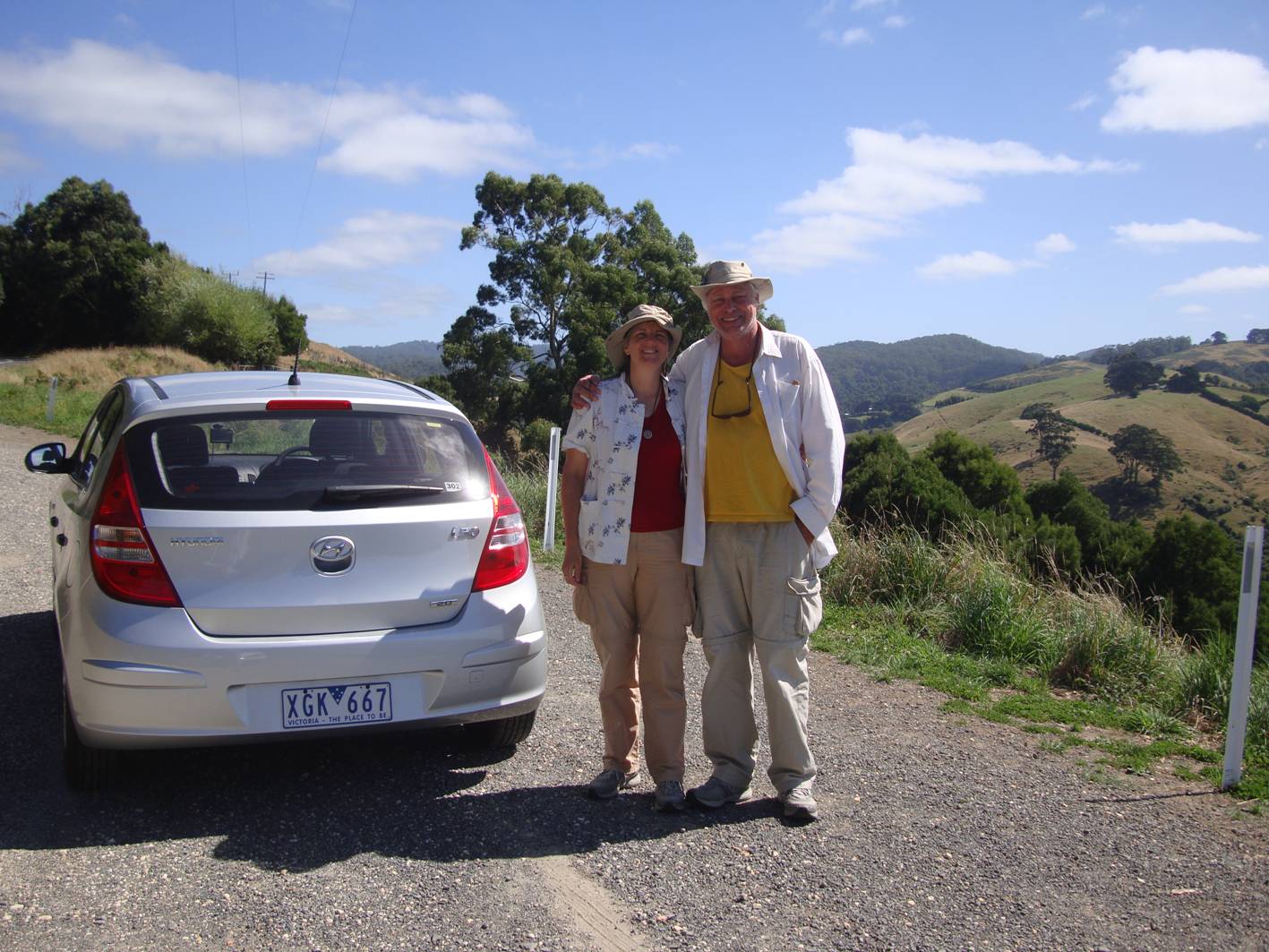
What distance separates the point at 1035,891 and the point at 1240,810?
1.39 meters

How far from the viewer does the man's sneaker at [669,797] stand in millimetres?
3781

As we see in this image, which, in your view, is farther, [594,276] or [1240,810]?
[594,276]

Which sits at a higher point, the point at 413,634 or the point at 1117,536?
the point at 413,634

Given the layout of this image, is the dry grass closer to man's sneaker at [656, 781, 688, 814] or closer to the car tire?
the car tire

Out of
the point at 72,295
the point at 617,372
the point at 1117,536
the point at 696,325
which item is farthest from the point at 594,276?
the point at 617,372

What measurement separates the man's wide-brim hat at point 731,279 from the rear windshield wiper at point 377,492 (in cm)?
130

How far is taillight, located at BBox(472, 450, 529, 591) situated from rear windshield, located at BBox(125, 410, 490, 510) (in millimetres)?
88

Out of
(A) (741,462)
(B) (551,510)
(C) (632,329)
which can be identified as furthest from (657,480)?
(B) (551,510)

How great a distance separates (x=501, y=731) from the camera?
14.1 ft

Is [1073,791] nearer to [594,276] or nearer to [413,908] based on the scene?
[413,908]

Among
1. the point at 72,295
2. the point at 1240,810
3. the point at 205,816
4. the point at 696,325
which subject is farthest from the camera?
the point at 72,295

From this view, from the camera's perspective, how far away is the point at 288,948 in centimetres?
275

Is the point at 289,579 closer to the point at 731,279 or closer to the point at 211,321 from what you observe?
the point at 731,279

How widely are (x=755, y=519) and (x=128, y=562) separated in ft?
7.37
